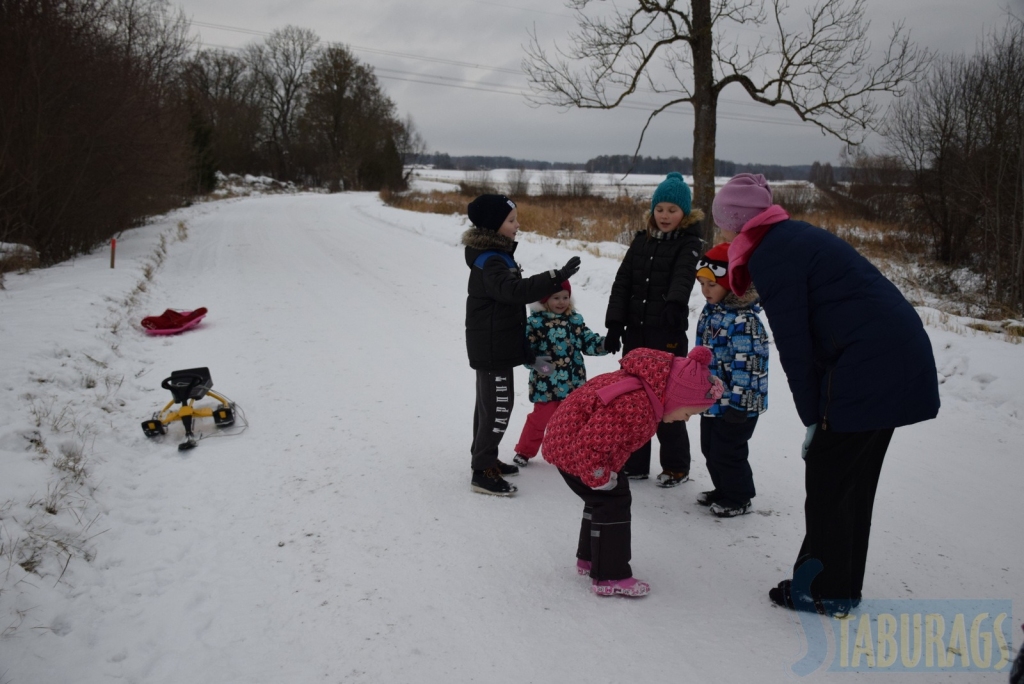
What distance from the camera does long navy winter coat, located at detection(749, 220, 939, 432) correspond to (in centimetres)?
268

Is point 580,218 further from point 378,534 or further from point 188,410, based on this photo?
point 378,534

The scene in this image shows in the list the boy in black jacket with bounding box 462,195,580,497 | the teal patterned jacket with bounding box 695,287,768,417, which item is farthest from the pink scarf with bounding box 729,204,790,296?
the boy in black jacket with bounding box 462,195,580,497

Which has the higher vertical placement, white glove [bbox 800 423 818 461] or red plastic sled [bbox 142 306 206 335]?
white glove [bbox 800 423 818 461]

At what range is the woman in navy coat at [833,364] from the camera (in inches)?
106

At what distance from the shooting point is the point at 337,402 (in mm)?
5832

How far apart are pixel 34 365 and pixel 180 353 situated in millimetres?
1779

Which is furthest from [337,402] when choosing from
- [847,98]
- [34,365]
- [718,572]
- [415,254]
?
[847,98]

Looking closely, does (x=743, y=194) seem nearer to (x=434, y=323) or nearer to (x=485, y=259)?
(x=485, y=259)

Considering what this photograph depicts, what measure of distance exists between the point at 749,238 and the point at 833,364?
0.69 m

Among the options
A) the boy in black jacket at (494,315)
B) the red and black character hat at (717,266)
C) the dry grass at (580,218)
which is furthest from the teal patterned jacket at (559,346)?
the dry grass at (580,218)

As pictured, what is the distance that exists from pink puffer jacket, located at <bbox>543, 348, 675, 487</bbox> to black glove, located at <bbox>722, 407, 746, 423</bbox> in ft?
3.24

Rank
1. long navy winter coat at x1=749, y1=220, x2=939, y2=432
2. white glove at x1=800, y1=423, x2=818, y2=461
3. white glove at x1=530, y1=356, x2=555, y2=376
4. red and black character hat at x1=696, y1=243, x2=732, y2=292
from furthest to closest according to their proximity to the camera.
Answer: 1. white glove at x1=530, y1=356, x2=555, y2=376
2. red and black character hat at x1=696, y1=243, x2=732, y2=292
3. white glove at x1=800, y1=423, x2=818, y2=461
4. long navy winter coat at x1=749, y1=220, x2=939, y2=432

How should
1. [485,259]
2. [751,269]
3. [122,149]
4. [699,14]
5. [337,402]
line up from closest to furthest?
[751,269]
[485,259]
[337,402]
[699,14]
[122,149]

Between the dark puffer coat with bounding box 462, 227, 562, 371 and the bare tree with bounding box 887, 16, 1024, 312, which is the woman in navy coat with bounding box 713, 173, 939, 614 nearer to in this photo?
the dark puffer coat with bounding box 462, 227, 562, 371
